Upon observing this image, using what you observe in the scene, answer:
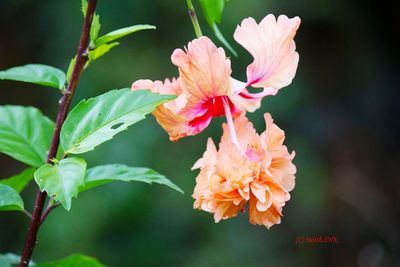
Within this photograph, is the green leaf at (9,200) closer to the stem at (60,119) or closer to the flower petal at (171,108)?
the stem at (60,119)

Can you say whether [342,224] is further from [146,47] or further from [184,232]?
[146,47]

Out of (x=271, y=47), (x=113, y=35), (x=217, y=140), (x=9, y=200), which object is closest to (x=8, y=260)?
(x=9, y=200)

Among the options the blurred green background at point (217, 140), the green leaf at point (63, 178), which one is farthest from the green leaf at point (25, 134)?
the blurred green background at point (217, 140)

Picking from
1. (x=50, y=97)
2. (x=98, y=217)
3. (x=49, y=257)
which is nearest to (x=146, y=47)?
(x=50, y=97)

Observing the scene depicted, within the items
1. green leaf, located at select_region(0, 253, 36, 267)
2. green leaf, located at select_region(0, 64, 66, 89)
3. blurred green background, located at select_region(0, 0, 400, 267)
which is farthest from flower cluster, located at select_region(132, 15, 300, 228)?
blurred green background, located at select_region(0, 0, 400, 267)

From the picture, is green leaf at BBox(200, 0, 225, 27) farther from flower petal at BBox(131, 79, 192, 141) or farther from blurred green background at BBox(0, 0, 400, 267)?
blurred green background at BBox(0, 0, 400, 267)
